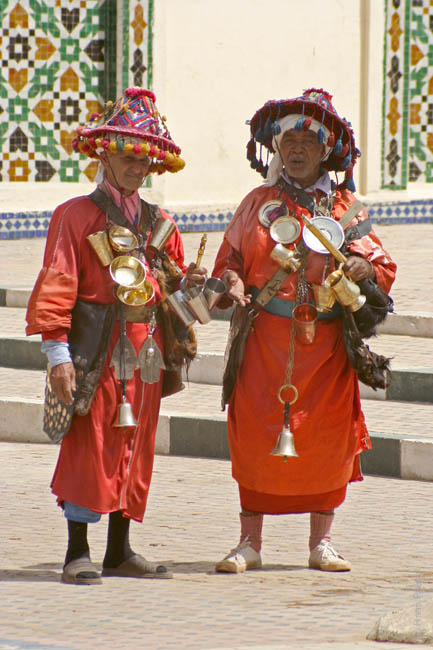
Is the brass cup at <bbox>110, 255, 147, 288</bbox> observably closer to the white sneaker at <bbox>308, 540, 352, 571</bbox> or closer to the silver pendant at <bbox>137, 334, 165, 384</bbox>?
the silver pendant at <bbox>137, 334, 165, 384</bbox>

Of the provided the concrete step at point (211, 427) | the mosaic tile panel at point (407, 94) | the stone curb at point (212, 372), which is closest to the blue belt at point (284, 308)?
the concrete step at point (211, 427)

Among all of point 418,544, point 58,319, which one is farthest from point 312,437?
point 58,319

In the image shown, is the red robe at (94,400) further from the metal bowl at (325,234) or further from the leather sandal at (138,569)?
the metal bowl at (325,234)

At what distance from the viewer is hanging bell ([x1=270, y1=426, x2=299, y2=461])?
5395mm

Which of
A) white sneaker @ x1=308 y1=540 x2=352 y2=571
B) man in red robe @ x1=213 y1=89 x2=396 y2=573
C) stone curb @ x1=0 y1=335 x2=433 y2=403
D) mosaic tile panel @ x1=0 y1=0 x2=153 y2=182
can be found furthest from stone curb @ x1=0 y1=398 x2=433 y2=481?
mosaic tile panel @ x1=0 y1=0 x2=153 y2=182

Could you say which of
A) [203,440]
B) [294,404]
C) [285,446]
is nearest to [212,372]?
[203,440]

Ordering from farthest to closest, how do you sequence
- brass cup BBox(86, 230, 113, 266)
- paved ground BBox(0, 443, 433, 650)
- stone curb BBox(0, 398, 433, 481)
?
stone curb BBox(0, 398, 433, 481) → brass cup BBox(86, 230, 113, 266) → paved ground BBox(0, 443, 433, 650)

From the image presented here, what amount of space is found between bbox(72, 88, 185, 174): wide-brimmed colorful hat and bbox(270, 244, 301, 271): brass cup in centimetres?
47

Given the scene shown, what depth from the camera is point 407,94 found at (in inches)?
550

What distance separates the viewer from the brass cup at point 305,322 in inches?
214

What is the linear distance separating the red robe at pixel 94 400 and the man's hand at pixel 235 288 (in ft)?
0.96

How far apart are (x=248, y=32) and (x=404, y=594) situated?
27.9ft

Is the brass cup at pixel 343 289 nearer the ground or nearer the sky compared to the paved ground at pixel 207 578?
nearer the sky

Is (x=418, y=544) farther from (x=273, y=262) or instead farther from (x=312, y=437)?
(x=273, y=262)
